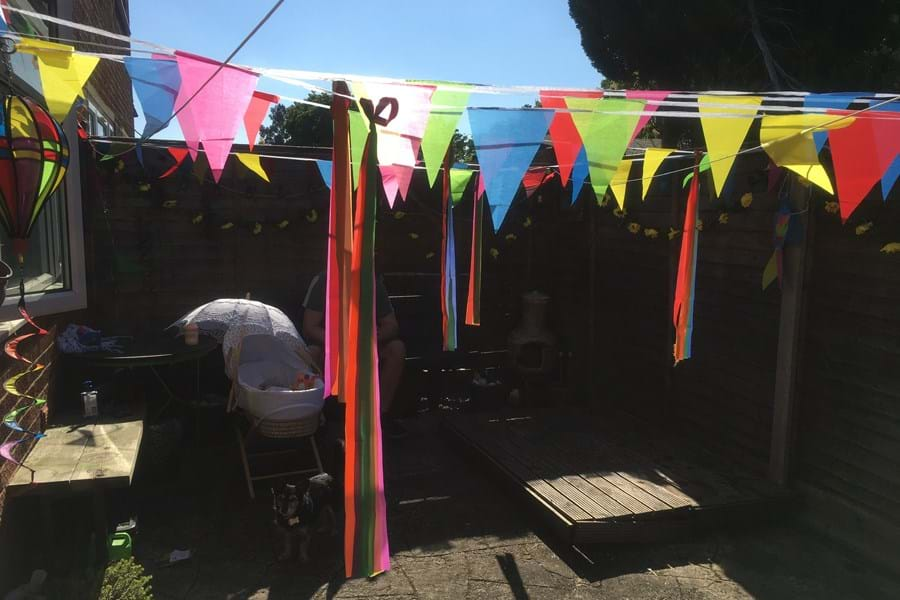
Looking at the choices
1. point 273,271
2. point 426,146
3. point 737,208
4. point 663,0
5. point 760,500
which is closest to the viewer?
point 426,146

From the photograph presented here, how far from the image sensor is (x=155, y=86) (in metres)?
2.29

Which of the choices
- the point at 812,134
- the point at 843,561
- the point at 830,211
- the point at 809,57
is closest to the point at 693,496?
the point at 843,561

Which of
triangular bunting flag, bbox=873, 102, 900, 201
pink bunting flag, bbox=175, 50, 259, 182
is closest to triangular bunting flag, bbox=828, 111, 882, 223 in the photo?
triangular bunting flag, bbox=873, 102, 900, 201

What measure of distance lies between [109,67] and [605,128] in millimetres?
7414

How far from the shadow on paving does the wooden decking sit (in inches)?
5.7

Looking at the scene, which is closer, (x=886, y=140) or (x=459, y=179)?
(x=886, y=140)

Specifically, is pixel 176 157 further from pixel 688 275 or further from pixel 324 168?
pixel 688 275

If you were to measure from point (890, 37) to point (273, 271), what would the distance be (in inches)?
293

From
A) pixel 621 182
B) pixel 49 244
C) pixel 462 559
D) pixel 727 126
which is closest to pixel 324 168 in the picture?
pixel 49 244

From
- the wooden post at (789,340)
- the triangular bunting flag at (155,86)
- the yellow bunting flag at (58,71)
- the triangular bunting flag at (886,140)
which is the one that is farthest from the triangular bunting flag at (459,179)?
the yellow bunting flag at (58,71)

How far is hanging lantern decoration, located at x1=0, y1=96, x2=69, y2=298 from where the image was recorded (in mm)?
2137

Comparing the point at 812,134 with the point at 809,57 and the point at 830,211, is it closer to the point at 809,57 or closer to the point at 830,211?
the point at 830,211

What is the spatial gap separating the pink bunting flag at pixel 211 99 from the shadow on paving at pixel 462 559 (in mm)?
2123

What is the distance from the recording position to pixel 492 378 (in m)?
5.96
